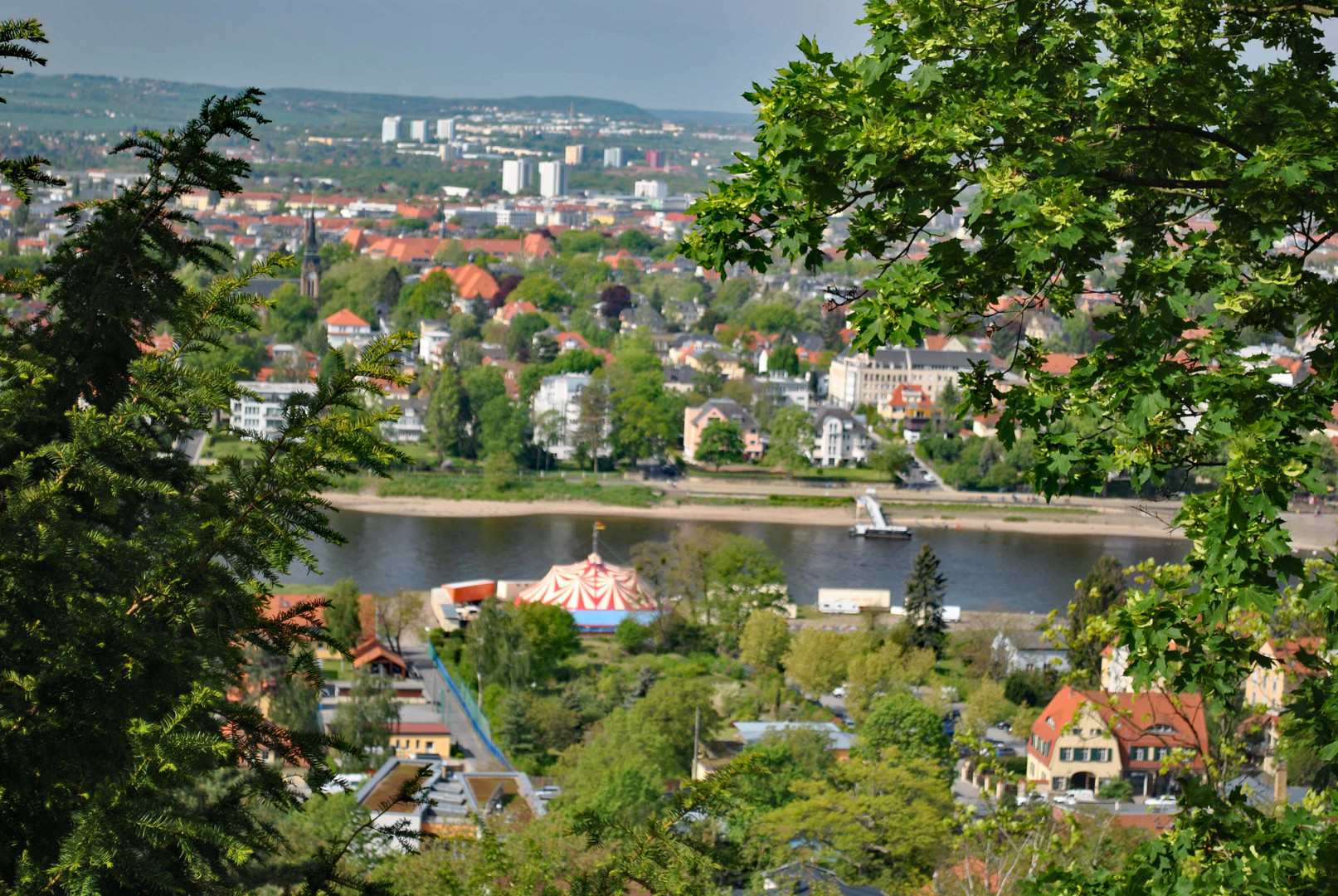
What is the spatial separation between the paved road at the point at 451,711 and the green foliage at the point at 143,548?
271 inches

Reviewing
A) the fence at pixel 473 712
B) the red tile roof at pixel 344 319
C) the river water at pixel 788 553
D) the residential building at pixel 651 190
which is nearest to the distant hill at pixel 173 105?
the residential building at pixel 651 190

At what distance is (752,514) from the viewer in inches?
722

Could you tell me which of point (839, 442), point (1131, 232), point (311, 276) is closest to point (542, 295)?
point (311, 276)

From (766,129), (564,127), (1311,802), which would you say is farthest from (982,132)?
(564,127)

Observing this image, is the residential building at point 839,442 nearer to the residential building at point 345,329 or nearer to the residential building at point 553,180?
the residential building at point 345,329

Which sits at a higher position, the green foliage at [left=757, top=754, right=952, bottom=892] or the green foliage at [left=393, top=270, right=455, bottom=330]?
the green foliage at [left=393, top=270, right=455, bottom=330]

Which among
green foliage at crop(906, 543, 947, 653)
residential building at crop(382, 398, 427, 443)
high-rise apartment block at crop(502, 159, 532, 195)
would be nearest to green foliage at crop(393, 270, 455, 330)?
residential building at crop(382, 398, 427, 443)

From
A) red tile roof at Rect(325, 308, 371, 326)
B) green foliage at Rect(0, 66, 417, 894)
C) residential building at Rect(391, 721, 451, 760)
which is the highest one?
green foliage at Rect(0, 66, 417, 894)

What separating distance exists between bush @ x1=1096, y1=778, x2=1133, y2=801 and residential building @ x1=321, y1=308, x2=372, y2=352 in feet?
69.5

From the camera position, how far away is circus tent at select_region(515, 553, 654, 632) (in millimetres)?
12266

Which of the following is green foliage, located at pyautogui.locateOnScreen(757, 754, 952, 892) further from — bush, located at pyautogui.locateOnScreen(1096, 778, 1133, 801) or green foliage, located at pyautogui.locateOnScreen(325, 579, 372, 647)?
green foliage, located at pyautogui.locateOnScreen(325, 579, 372, 647)

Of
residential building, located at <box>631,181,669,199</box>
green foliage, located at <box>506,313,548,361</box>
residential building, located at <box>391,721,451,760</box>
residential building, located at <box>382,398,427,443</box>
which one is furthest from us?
residential building, located at <box>631,181,669,199</box>

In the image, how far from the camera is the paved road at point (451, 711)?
28.8ft

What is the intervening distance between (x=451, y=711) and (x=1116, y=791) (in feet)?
14.3
